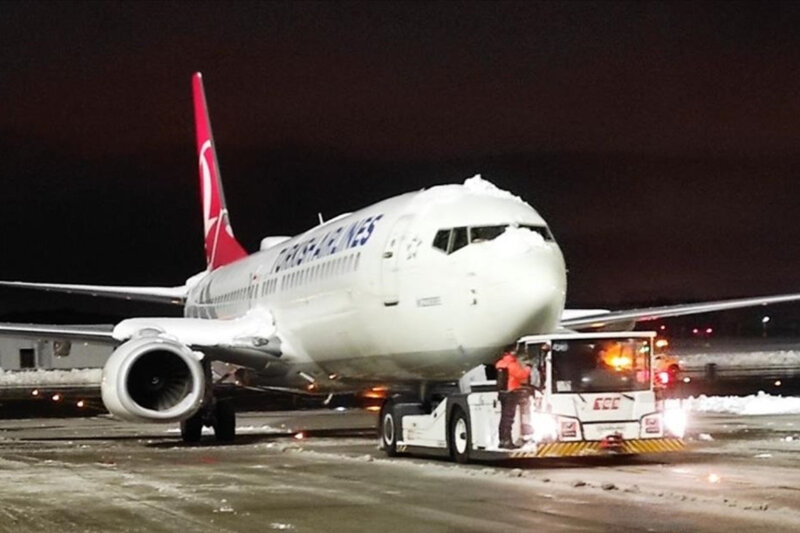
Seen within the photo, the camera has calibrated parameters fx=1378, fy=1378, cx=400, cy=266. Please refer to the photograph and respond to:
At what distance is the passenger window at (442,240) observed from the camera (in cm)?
1892

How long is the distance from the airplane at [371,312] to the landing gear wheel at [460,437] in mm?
885

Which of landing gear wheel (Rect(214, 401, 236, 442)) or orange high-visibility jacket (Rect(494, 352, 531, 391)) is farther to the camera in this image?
landing gear wheel (Rect(214, 401, 236, 442))

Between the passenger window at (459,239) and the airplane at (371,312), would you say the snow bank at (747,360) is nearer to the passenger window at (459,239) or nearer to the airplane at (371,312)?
the airplane at (371,312)

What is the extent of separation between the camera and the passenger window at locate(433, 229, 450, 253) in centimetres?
1892

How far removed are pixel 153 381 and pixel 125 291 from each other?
29.0 feet

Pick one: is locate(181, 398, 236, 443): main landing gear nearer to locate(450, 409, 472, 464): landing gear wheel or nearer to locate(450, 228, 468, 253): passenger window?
locate(450, 409, 472, 464): landing gear wheel

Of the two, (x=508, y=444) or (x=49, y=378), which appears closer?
(x=508, y=444)

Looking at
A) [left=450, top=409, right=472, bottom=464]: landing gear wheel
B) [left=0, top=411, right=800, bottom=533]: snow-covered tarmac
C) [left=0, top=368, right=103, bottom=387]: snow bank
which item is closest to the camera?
[left=0, top=411, right=800, bottom=533]: snow-covered tarmac

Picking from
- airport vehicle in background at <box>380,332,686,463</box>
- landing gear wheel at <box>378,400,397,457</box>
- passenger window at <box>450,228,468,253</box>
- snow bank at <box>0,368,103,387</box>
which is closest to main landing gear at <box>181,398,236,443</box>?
landing gear wheel at <box>378,400,397,457</box>

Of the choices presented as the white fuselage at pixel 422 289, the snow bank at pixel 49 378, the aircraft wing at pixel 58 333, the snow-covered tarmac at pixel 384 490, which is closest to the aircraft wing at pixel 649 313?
the snow-covered tarmac at pixel 384 490

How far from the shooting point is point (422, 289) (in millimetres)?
19047

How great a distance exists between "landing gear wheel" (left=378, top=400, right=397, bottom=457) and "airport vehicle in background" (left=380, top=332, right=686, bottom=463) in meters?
2.00

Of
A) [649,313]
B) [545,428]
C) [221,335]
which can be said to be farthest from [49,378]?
[545,428]

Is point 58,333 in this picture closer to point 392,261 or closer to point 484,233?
point 392,261
